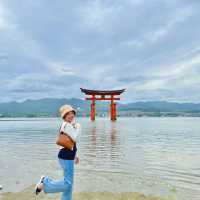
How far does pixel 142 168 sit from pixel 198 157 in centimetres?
409

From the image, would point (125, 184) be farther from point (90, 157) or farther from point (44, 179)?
point (90, 157)

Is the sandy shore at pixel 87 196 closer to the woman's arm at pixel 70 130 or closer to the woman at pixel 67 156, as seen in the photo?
the woman at pixel 67 156

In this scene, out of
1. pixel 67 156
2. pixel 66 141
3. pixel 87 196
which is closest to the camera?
pixel 66 141

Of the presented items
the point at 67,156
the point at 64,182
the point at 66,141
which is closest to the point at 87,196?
the point at 64,182

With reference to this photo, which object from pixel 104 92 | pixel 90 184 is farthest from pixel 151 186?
pixel 104 92

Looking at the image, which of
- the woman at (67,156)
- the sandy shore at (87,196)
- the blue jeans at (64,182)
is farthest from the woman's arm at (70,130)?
the sandy shore at (87,196)

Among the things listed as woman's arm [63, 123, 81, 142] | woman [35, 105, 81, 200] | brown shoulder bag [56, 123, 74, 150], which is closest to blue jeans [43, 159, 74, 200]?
woman [35, 105, 81, 200]

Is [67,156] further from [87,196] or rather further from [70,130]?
[87,196]

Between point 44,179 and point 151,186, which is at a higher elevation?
point 44,179

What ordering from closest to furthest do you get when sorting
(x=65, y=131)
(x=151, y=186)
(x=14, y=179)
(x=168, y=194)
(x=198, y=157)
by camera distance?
(x=65, y=131) → (x=168, y=194) → (x=151, y=186) → (x=14, y=179) → (x=198, y=157)

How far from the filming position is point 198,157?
560 inches

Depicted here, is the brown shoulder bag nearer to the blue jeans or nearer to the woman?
the woman

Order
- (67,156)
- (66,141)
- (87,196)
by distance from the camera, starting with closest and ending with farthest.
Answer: (66,141) < (67,156) < (87,196)

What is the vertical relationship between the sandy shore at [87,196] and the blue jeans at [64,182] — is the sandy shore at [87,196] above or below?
below
